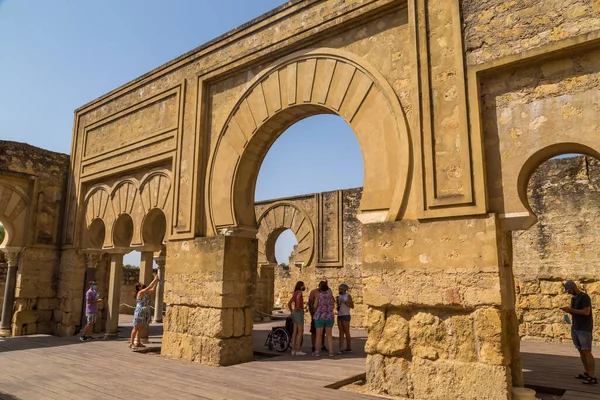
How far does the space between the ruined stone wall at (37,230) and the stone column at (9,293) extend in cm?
14

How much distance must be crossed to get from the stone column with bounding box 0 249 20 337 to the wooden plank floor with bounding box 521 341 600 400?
378 inches

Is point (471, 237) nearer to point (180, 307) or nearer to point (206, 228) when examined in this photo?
point (206, 228)

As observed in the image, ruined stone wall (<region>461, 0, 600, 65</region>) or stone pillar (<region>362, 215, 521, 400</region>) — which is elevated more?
ruined stone wall (<region>461, 0, 600, 65</region>)

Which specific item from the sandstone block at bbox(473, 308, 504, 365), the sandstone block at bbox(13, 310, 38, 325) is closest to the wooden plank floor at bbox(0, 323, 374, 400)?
the sandstone block at bbox(473, 308, 504, 365)

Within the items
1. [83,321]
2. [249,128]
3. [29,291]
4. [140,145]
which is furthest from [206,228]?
[29,291]

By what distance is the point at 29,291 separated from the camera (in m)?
9.02

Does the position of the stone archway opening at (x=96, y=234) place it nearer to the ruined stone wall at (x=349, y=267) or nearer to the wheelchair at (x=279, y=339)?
the wheelchair at (x=279, y=339)

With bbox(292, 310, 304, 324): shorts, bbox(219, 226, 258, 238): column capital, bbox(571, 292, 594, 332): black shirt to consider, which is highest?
bbox(219, 226, 258, 238): column capital

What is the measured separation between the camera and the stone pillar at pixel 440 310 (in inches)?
145

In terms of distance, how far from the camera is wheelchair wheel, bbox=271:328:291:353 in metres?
6.94

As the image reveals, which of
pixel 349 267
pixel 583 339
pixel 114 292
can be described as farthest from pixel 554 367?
pixel 114 292

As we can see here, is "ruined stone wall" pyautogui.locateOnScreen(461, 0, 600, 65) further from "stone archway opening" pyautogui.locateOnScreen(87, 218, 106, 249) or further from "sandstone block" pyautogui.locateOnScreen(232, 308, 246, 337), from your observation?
"stone archway opening" pyautogui.locateOnScreen(87, 218, 106, 249)

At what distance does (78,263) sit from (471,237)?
8287 mm

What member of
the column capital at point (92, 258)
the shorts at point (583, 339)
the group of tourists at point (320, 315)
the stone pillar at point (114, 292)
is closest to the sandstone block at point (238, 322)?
the group of tourists at point (320, 315)
